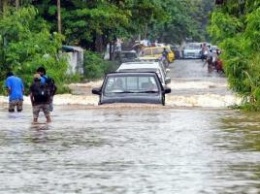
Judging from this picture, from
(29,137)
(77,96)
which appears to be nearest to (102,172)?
(29,137)

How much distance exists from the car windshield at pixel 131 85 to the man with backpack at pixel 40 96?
3.60 metres

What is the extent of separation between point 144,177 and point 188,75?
46.5 metres

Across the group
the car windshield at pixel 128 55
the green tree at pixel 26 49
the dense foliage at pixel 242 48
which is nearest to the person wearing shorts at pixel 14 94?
the dense foliage at pixel 242 48

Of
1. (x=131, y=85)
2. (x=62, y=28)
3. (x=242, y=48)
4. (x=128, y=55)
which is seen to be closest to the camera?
(x=131, y=85)

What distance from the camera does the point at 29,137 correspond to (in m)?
21.8

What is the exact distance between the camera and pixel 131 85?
2902cm

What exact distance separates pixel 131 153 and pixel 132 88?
10746mm

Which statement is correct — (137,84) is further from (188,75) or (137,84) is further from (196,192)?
(188,75)

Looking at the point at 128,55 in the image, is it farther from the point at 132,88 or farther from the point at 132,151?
the point at 132,151

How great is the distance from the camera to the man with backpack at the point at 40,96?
998 inches

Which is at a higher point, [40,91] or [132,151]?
[40,91]

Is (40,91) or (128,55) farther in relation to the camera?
(128,55)

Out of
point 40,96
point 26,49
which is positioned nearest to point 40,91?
point 40,96

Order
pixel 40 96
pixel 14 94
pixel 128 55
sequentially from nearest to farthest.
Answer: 1. pixel 40 96
2. pixel 14 94
3. pixel 128 55
